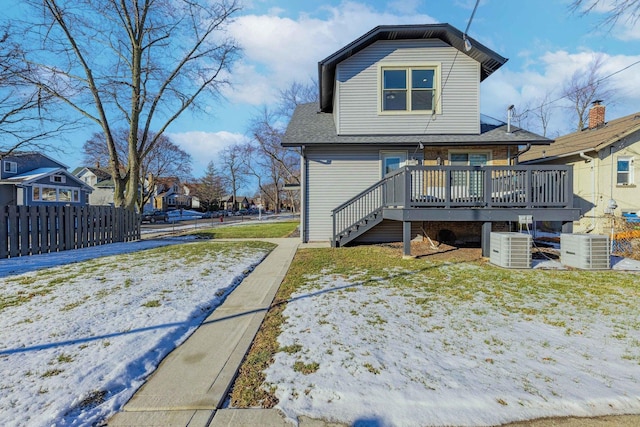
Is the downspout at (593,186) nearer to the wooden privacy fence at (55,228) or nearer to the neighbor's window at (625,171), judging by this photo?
the neighbor's window at (625,171)

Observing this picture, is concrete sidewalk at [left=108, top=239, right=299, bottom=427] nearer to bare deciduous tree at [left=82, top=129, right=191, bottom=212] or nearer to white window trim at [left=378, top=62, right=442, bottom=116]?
white window trim at [left=378, top=62, right=442, bottom=116]

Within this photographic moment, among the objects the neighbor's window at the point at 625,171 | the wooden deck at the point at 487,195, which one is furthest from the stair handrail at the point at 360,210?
the neighbor's window at the point at 625,171

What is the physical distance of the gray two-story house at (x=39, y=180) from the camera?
24.9 m

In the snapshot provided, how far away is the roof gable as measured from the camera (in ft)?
33.1

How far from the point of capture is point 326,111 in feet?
47.3

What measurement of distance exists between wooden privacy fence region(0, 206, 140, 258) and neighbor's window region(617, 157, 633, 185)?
876 inches

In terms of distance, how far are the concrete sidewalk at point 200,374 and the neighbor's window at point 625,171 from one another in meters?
17.6

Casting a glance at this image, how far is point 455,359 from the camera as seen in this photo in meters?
2.94

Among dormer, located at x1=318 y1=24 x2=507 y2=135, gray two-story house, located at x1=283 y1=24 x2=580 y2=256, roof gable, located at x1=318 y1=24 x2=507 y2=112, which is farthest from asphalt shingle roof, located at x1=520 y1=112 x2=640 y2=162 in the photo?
dormer, located at x1=318 y1=24 x2=507 y2=135

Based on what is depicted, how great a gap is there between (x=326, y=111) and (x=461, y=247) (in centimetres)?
891

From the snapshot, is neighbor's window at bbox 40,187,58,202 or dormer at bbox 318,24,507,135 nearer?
dormer at bbox 318,24,507,135

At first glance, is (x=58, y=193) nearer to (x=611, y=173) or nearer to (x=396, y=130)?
(x=396, y=130)

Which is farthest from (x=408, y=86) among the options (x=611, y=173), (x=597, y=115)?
(x=597, y=115)

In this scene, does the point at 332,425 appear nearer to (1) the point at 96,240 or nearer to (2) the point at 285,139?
(2) the point at 285,139
